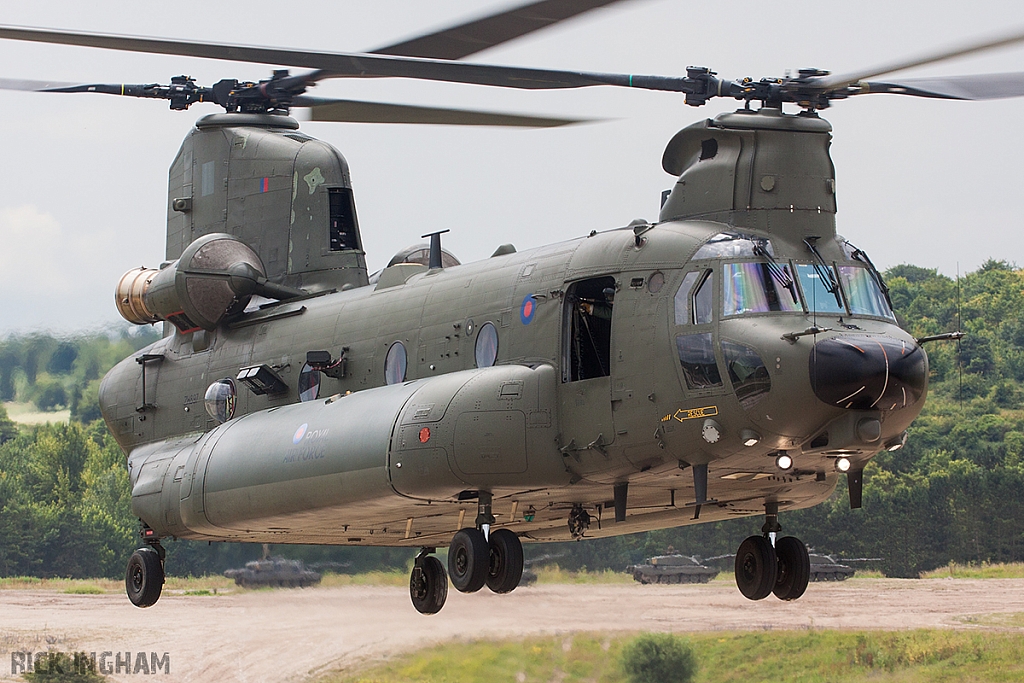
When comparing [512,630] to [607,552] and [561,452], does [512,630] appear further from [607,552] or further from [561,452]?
[561,452]

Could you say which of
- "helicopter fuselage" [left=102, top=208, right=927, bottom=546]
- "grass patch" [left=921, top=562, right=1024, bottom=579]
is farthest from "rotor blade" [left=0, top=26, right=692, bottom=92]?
"grass patch" [left=921, top=562, right=1024, bottom=579]

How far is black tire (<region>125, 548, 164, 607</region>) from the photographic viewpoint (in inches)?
785

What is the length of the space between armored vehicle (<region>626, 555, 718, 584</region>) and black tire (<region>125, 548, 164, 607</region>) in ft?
46.8

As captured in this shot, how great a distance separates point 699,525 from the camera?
40.8m

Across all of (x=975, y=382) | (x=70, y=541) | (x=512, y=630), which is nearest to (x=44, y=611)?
(x=70, y=541)

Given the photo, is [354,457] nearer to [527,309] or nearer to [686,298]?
[527,309]

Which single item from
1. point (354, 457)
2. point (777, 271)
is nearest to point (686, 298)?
point (777, 271)

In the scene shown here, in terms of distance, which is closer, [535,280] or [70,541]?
[535,280]

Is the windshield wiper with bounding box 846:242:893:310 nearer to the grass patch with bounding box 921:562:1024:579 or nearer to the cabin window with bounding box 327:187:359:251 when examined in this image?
the cabin window with bounding box 327:187:359:251

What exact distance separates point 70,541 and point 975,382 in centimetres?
2791

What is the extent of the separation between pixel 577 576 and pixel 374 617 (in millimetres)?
6020

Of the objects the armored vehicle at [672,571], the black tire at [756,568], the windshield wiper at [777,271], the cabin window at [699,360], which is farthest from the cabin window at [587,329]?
the armored vehicle at [672,571]

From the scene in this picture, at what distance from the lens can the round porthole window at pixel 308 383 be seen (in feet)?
60.0

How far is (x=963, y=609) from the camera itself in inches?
1369
